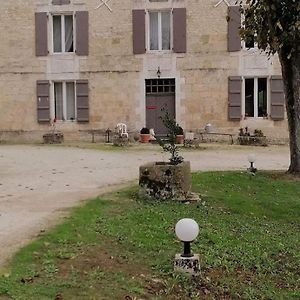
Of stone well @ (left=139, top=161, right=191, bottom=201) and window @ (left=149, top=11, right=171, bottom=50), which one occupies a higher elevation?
window @ (left=149, top=11, right=171, bottom=50)

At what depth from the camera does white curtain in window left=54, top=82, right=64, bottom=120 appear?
2347 centimetres

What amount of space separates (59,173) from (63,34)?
1100 centimetres

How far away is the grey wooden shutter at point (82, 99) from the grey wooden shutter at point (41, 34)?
1724mm

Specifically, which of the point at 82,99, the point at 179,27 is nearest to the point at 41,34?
the point at 82,99

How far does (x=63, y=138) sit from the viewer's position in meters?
23.0

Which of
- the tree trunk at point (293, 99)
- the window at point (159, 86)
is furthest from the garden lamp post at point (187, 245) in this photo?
the window at point (159, 86)

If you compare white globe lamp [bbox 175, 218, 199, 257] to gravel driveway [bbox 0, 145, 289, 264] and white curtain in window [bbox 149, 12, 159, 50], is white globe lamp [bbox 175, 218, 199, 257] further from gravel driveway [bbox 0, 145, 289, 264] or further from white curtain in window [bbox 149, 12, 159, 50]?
white curtain in window [bbox 149, 12, 159, 50]

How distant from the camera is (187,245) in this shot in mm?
6066

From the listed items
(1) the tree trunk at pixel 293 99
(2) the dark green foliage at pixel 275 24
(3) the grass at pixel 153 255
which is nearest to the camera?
(3) the grass at pixel 153 255

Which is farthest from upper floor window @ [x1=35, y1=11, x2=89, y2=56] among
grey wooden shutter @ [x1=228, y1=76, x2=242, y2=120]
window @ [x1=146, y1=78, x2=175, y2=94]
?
grey wooden shutter @ [x1=228, y1=76, x2=242, y2=120]

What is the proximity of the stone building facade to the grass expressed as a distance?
42.4 feet

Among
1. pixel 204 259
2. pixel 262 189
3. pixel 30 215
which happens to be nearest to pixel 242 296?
pixel 204 259

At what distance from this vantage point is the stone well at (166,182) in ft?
32.8

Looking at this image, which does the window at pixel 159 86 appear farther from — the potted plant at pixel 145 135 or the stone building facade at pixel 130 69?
the potted plant at pixel 145 135
